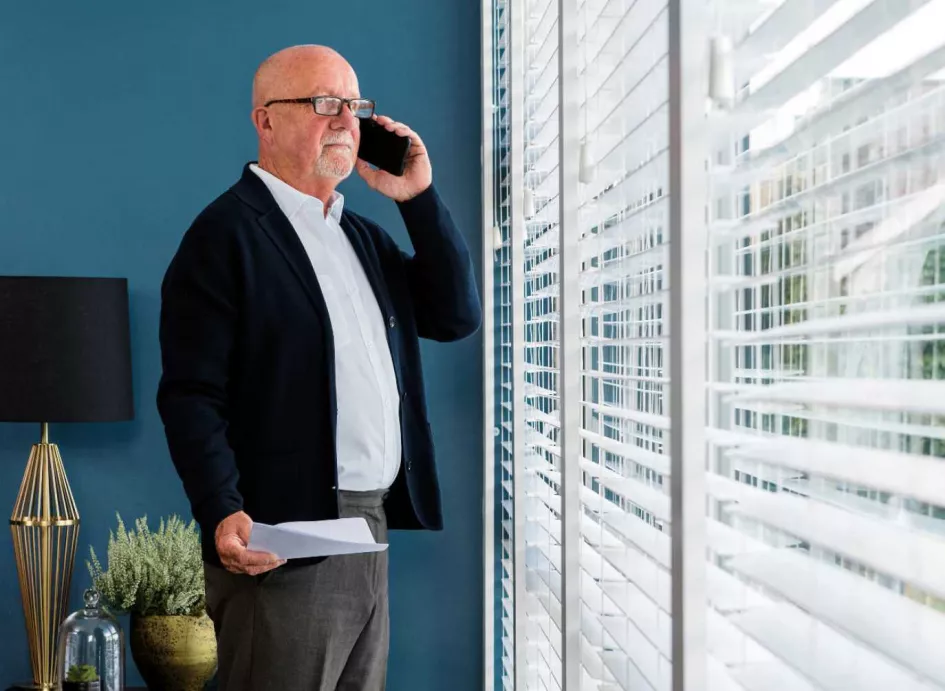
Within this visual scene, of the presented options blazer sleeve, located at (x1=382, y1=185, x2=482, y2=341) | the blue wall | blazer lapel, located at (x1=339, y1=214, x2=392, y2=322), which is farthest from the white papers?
the blue wall

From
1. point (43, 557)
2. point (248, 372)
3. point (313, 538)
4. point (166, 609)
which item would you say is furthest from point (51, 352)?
point (313, 538)

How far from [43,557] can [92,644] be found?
26cm

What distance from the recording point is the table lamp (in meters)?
2.33

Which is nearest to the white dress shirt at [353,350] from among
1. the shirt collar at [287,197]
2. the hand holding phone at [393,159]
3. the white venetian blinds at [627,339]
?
the shirt collar at [287,197]

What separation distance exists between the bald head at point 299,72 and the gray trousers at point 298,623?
0.68 meters

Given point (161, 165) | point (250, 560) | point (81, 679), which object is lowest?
point (81, 679)

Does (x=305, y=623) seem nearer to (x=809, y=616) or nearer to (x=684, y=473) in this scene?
(x=684, y=473)

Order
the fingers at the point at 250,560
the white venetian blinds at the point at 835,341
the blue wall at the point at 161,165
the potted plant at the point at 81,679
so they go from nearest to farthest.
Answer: the white venetian blinds at the point at 835,341 → the fingers at the point at 250,560 → the potted plant at the point at 81,679 → the blue wall at the point at 161,165

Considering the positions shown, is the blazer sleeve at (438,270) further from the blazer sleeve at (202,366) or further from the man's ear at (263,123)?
the blazer sleeve at (202,366)

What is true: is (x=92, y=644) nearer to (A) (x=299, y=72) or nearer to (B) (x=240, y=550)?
(B) (x=240, y=550)

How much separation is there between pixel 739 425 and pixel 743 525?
0.27ft

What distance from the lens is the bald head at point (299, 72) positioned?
185 centimetres

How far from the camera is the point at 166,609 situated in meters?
2.43

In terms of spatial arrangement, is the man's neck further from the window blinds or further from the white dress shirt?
the window blinds
